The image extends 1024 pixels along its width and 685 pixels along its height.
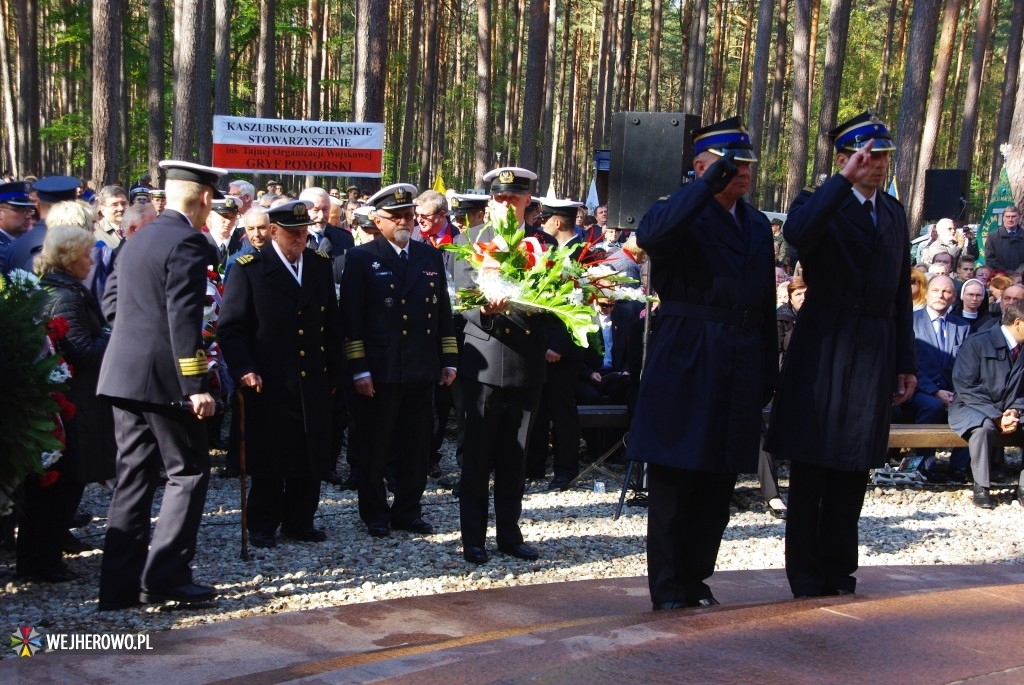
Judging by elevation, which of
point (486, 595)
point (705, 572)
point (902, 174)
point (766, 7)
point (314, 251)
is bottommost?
point (486, 595)

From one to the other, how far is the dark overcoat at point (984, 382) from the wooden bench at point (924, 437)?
9 cm

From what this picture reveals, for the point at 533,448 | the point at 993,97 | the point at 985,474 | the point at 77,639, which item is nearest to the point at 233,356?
the point at 77,639

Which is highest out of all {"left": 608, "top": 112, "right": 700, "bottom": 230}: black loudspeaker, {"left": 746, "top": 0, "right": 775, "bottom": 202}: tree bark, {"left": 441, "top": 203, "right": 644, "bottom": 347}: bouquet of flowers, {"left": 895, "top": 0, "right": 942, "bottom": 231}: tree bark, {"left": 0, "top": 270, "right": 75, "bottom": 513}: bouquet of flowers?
{"left": 746, "top": 0, "right": 775, "bottom": 202}: tree bark

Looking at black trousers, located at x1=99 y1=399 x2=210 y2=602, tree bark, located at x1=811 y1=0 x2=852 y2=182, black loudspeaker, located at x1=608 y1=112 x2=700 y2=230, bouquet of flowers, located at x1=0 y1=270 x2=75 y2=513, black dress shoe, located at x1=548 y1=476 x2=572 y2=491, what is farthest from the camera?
tree bark, located at x1=811 y1=0 x2=852 y2=182

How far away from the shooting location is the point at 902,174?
65.4 feet

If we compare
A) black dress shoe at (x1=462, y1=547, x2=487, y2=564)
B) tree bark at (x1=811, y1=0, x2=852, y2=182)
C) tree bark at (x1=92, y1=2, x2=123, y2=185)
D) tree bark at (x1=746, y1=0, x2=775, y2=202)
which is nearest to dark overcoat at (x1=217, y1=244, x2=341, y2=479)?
black dress shoe at (x1=462, y1=547, x2=487, y2=564)

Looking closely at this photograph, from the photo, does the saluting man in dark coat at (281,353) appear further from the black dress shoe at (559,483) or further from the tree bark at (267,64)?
the tree bark at (267,64)

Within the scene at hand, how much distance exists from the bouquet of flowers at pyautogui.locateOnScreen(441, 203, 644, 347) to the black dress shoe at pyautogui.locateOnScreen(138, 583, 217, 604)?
2.12m

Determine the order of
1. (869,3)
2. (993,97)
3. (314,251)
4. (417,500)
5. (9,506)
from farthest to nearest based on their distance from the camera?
(993,97) → (869,3) → (417,500) → (314,251) → (9,506)

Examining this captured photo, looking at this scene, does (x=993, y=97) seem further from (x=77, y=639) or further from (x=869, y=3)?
(x=77, y=639)

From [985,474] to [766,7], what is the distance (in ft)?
71.7

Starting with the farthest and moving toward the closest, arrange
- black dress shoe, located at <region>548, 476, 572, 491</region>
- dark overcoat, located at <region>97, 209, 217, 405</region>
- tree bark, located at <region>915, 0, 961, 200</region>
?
1. tree bark, located at <region>915, 0, 961, 200</region>
2. black dress shoe, located at <region>548, 476, 572, 491</region>
3. dark overcoat, located at <region>97, 209, 217, 405</region>

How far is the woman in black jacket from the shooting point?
5.98 metres

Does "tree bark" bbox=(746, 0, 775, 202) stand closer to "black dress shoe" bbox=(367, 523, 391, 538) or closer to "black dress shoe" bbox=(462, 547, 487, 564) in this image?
"black dress shoe" bbox=(367, 523, 391, 538)
